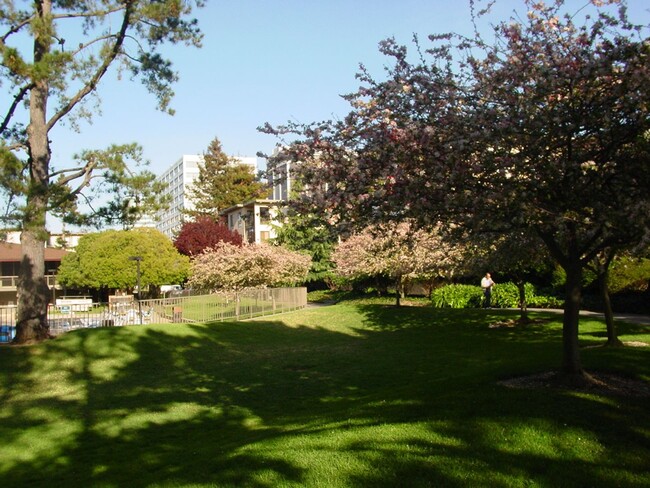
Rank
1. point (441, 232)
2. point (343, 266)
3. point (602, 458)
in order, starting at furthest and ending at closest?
point (343, 266) < point (441, 232) < point (602, 458)

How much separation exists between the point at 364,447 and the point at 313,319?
21451mm

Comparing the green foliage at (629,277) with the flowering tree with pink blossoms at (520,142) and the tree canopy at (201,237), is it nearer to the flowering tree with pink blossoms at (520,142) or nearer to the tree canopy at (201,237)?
the flowering tree with pink blossoms at (520,142)

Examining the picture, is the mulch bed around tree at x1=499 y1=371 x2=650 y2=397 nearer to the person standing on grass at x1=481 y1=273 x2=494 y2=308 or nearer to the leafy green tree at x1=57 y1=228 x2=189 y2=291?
the person standing on grass at x1=481 y1=273 x2=494 y2=308

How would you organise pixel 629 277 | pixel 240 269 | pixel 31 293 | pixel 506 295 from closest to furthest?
pixel 31 293 < pixel 629 277 < pixel 506 295 < pixel 240 269

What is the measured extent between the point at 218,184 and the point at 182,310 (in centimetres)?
4707

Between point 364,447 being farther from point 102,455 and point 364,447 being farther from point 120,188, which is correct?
point 120,188

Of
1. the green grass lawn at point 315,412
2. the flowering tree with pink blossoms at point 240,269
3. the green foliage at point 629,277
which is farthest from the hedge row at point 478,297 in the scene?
the flowering tree with pink blossoms at point 240,269

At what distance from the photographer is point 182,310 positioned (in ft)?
82.0

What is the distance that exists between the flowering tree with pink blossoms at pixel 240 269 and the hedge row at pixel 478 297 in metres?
8.95

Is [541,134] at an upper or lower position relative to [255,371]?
upper

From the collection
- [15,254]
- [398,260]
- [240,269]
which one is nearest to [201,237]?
[15,254]

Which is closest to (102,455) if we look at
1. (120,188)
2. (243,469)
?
(243,469)

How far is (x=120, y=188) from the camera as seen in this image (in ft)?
58.1

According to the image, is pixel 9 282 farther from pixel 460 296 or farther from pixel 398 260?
pixel 460 296
